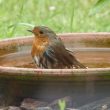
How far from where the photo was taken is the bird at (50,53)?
4.03 m

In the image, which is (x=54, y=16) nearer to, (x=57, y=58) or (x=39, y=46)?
(x=39, y=46)

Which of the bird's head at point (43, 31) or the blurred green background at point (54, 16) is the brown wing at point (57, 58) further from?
the blurred green background at point (54, 16)

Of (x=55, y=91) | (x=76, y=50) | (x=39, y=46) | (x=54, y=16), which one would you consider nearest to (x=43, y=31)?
(x=39, y=46)

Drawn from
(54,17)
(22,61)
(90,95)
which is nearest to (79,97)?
(90,95)

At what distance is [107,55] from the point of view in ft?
14.6

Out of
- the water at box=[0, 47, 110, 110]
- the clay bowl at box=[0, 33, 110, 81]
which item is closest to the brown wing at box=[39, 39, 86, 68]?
the clay bowl at box=[0, 33, 110, 81]

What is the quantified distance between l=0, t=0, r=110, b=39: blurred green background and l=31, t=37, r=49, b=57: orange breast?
6.20ft

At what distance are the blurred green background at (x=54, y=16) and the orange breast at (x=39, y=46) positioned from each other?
1.89 m

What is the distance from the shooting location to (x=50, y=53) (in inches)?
160

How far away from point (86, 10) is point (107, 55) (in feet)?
8.70

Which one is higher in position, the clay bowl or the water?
the clay bowl

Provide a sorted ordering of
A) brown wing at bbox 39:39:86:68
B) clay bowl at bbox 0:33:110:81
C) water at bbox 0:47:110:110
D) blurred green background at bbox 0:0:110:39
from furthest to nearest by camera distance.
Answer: blurred green background at bbox 0:0:110:39
clay bowl at bbox 0:33:110:81
brown wing at bbox 39:39:86:68
water at bbox 0:47:110:110

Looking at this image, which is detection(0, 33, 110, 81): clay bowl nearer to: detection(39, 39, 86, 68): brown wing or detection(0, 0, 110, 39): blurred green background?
detection(39, 39, 86, 68): brown wing

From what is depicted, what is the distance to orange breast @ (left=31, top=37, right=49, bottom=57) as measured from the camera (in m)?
4.13
